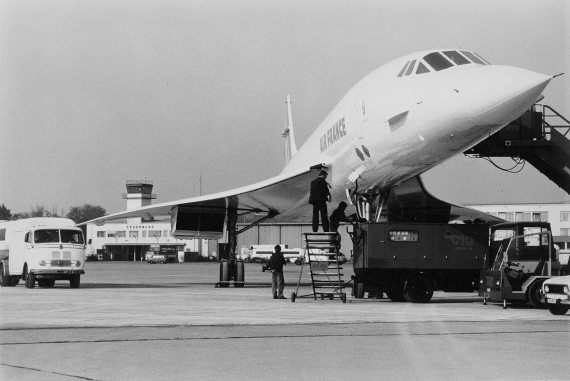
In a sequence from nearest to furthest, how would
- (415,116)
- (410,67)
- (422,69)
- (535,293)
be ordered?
(415,116)
(422,69)
(410,67)
(535,293)

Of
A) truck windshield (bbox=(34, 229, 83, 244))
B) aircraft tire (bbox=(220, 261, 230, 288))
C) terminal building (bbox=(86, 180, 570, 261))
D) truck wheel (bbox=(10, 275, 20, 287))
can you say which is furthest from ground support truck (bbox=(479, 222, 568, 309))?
terminal building (bbox=(86, 180, 570, 261))

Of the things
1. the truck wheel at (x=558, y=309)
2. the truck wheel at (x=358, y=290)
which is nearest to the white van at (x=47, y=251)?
the truck wheel at (x=358, y=290)

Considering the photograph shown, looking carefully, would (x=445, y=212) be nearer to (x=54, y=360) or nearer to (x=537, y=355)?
(x=537, y=355)

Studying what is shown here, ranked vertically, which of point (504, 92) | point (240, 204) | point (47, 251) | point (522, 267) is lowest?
point (522, 267)

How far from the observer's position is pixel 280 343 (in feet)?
29.3

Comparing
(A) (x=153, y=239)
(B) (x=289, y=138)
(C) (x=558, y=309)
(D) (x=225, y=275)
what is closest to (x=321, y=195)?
(C) (x=558, y=309)

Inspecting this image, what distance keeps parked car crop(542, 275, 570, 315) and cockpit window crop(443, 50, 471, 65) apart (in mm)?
4016

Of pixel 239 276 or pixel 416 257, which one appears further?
pixel 239 276

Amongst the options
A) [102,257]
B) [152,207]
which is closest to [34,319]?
[152,207]

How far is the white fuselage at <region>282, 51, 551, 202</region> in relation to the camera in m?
12.5

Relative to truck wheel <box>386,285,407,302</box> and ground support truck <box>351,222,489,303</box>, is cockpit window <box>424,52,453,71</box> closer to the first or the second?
ground support truck <box>351,222,489,303</box>

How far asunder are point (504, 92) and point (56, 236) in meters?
16.1

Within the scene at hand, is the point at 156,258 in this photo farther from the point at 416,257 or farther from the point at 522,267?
the point at 522,267

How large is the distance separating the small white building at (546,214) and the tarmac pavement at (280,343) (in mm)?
43903
